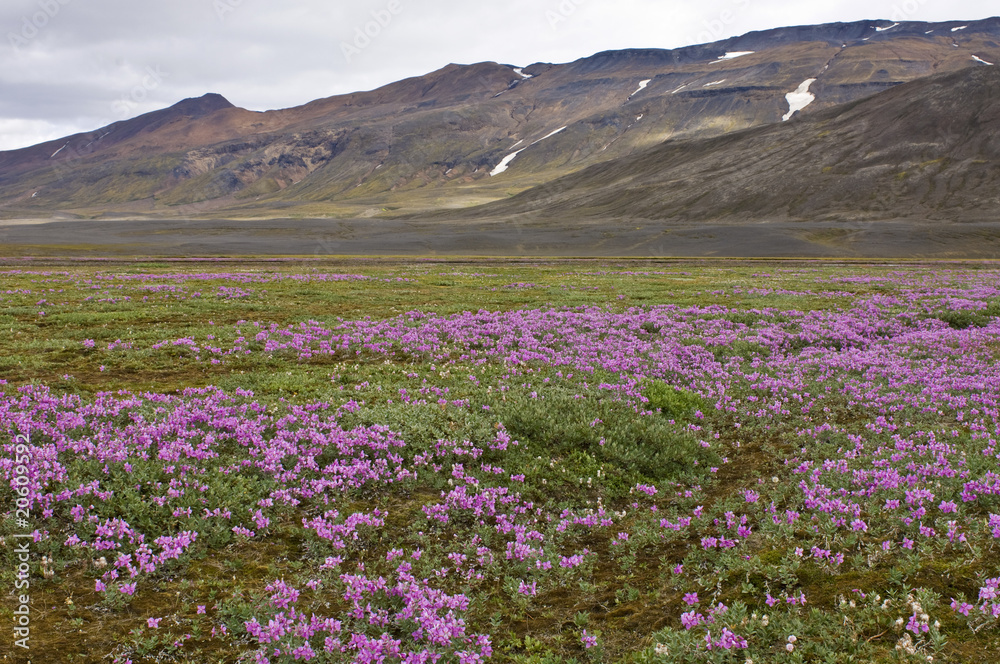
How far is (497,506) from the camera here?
310 inches

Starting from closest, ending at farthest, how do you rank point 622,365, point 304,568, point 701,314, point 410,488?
point 304,568, point 410,488, point 622,365, point 701,314

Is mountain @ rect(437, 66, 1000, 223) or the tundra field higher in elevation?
mountain @ rect(437, 66, 1000, 223)

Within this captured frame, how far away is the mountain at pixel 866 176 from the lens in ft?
489

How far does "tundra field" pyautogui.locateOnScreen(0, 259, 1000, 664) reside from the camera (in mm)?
5145

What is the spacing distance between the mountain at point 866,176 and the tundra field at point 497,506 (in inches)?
6278

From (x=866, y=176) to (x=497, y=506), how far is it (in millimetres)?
197823

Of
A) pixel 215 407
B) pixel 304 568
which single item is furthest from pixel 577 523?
pixel 215 407

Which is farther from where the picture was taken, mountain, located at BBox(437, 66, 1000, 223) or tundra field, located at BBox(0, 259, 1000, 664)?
mountain, located at BBox(437, 66, 1000, 223)

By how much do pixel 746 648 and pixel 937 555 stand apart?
265cm

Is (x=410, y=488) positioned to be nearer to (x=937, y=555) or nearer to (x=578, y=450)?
(x=578, y=450)

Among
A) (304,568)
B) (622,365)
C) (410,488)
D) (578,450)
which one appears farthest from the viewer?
(622,365)

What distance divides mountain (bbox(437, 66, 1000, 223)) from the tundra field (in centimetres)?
15946

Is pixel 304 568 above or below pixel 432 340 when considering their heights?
below

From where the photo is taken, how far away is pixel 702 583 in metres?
5.97
